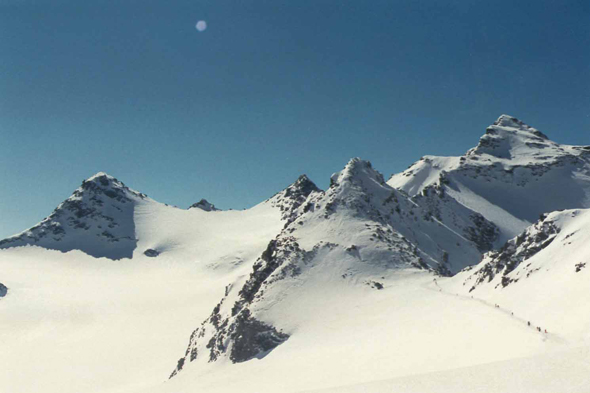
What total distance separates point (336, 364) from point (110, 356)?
208 feet

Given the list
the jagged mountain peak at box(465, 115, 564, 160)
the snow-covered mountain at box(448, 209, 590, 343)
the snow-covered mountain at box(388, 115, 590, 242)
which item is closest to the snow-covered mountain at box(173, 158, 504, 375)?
the snow-covered mountain at box(448, 209, 590, 343)

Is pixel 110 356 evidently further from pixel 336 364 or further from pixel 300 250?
pixel 336 364

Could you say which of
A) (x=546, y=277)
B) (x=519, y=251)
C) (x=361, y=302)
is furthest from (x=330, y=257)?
(x=546, y=277)

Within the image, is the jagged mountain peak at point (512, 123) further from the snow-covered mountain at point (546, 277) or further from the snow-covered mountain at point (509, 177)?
the snow-covered mountain at point (546, 277)

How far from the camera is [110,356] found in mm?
84000

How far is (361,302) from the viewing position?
59.7 metres

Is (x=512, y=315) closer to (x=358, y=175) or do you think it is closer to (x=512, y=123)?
(x=358, y=175)

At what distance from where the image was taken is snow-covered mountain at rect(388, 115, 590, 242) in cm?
13812

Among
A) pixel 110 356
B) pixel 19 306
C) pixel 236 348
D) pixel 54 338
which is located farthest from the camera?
pixel 19 306

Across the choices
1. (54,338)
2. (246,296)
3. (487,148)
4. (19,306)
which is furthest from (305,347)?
(487,148)

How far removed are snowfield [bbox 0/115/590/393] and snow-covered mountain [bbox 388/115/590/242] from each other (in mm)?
734

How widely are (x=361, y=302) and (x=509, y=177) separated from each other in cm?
11833

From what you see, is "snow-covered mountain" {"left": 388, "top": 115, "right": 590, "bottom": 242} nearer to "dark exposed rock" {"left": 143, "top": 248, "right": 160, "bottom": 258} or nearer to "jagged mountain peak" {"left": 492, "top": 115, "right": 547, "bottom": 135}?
"jagged mountain peak" {"left": 492, "top": 115, "right": 547, "bottom": 135}

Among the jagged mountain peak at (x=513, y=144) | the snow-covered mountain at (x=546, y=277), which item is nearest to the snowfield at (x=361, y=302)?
the snow-covered mountain at (x=546, y=277)
